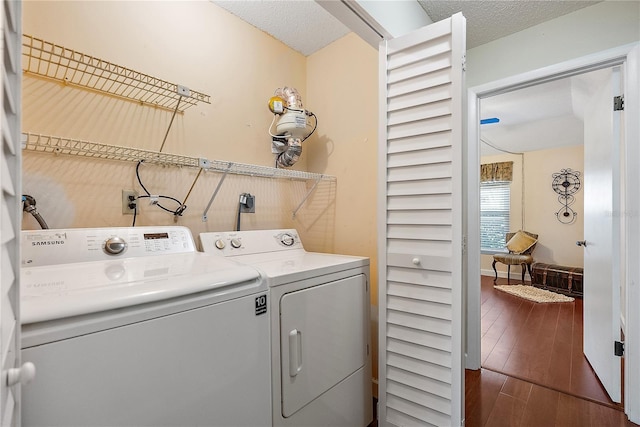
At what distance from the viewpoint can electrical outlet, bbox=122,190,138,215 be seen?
1.48m

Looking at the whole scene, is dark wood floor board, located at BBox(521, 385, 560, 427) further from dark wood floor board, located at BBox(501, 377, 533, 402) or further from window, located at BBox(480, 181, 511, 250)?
window, located at BBox(480, 181, 511, 250)

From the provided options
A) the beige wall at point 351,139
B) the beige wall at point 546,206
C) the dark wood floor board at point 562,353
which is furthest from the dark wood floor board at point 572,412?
the beige wall at point 546,206

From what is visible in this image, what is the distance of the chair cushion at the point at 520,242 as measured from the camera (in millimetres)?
4996

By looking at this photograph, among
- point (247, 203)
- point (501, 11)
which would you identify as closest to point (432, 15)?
point (501, 11)

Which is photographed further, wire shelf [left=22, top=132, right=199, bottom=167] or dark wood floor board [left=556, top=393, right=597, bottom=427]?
dark wood floor board [left=556, top=393, right=597, bottom=427]

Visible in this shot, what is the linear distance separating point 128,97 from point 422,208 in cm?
157

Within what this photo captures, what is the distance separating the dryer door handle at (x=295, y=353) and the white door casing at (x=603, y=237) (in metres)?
1.93

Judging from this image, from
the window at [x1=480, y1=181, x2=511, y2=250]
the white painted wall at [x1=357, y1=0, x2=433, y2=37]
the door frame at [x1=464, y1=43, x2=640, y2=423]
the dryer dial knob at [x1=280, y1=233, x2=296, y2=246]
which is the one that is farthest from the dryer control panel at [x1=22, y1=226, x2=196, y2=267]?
the window at [x1=480, y1=181, x2=511, y2=250]

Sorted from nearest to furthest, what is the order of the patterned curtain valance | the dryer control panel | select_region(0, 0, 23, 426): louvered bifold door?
select_region(0, 0, 23, 426): louvered bifold door < the dryer control panel < the patterned curtain valance

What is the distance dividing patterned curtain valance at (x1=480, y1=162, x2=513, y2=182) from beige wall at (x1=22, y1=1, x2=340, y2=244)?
4.62 meters

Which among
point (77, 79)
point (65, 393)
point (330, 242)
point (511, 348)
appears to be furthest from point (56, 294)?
point (511, 348)

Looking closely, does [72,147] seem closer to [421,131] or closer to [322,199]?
[322,199]

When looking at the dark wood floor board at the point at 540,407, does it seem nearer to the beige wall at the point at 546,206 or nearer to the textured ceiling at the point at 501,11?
the textured ceiling at the point at 501,11

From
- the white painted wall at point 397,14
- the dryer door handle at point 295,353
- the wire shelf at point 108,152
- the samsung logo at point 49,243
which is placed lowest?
the dryer door handle at point 295,353
